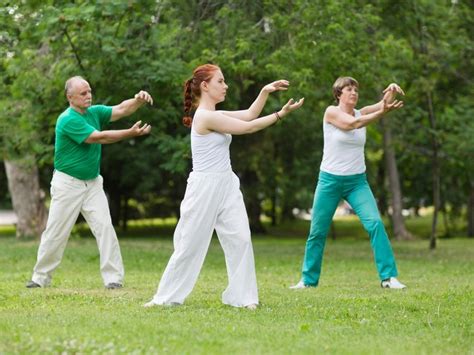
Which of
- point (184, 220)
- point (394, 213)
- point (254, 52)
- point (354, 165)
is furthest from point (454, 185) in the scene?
point (184, 220)

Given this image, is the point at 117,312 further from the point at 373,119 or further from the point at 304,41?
the point at 304,41

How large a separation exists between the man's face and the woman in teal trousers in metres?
2.62

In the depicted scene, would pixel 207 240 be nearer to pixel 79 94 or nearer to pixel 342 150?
pixel 79 94

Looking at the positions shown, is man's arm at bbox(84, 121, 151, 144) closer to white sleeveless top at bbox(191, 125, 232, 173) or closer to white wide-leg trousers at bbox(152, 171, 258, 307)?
white sleeveless top at bbox(191, 125, 232, 173)

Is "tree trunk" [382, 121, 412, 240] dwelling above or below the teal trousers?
below

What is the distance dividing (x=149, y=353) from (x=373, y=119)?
16.2ft

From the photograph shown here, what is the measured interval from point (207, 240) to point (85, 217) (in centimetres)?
261

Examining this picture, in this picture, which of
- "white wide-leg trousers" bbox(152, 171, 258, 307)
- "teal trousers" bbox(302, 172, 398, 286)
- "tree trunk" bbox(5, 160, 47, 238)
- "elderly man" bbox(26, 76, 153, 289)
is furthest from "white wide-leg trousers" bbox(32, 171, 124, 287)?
"tree trunk" bbox(5, 160, 47, 238)

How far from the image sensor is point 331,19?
17281 millimetres

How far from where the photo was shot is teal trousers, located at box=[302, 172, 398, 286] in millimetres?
11383

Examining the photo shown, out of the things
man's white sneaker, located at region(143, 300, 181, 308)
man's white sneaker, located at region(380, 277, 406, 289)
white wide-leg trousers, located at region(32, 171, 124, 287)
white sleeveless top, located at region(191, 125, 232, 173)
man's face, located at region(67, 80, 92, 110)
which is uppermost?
man's face, located at region(67, 80, 92, 110)

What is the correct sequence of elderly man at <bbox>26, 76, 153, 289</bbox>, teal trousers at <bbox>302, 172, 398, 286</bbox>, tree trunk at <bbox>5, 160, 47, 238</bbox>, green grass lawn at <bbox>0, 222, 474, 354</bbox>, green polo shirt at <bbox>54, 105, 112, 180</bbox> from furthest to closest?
1. tree trunk at <bbox>5, 160, 47, 238</bbox>
2. teal trousers at <bbox>302, 172, 398, 286</bbox>
3. elderly man at <bbox>26, 76, 153, 289</bbox>
4. green polo shirt at <bbox>54, 105, 112, 180</bbox>
5. green grass lawn at <bbox>0, 222, 474, 354</bbox>

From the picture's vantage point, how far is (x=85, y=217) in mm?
11188

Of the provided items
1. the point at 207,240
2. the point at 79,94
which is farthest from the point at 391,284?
the point at 79,94
